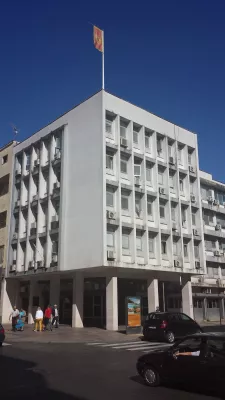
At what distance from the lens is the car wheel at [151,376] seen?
340 inches

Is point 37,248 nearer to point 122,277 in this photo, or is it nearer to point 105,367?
point 122,277

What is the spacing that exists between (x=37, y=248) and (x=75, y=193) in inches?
264

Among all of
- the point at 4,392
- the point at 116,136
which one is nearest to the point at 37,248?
the point at 116,136

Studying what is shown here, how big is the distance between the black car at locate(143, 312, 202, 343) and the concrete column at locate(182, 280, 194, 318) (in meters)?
13.9

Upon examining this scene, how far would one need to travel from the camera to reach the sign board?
25672 millimetres

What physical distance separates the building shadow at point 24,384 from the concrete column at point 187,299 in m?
25.3

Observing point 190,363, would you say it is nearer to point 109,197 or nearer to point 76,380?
point 76,380

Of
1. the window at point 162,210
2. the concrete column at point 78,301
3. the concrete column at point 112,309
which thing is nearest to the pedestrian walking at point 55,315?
the concrete column at point 78,301

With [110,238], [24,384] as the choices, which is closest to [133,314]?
[110,238]

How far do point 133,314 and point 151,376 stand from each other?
1764cm

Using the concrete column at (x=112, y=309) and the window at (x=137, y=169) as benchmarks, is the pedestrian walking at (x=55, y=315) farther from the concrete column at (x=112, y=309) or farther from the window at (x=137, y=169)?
the window at (x=137, y=169)

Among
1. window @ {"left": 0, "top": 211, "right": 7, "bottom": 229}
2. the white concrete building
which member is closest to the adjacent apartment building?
window @ {"left": 0, "top": 211, "right": 7, "bottom": 229}

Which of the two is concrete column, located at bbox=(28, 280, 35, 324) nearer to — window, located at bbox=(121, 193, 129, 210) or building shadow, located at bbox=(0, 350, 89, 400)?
window, located at bbox=(121, 193, 129, 210)

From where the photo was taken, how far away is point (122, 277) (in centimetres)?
3428
